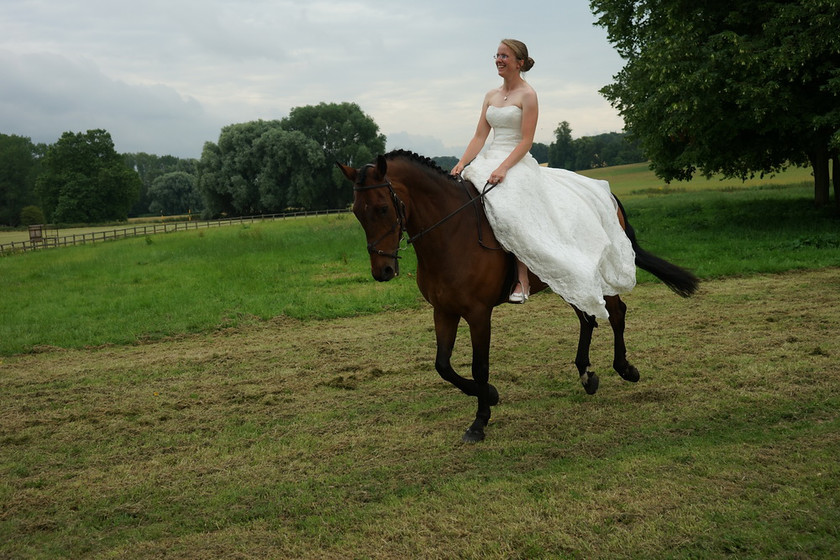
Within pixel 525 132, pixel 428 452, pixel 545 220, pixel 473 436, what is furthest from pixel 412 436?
pixel 525 132

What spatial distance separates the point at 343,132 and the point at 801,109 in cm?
4850

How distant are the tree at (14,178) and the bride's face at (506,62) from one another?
79559 mm

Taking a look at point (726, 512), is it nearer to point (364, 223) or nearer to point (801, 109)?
point (364, 223)

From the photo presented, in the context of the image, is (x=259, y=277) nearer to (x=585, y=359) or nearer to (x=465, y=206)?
(x=585, y=359)

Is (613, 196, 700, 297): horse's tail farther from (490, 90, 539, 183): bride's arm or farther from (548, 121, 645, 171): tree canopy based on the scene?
(548, 121, 645, 171): tree canopy

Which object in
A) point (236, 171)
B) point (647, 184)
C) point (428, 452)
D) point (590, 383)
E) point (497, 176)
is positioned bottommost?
point (428, 452)

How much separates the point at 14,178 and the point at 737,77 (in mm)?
78561

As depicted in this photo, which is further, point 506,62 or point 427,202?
point 506,62

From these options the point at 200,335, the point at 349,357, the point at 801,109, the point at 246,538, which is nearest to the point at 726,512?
the point at 246,538

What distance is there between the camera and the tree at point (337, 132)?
196 feet

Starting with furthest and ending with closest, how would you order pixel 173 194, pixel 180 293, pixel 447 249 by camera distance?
pixel 173 194 < pixel 180 293 < pixel 447 249

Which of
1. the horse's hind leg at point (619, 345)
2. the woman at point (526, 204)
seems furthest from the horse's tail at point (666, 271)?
the woman at point (526, 204)

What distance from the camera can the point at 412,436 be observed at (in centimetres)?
545

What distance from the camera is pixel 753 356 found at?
23.7 feet
